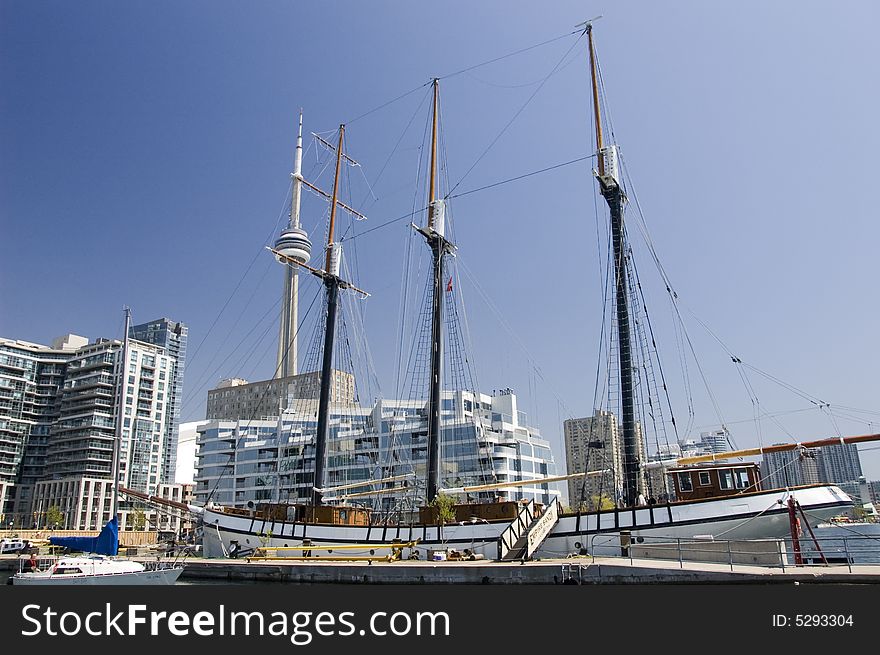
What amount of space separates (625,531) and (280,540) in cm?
2328

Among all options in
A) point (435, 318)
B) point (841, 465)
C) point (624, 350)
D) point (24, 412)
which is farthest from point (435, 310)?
point (24, 412)

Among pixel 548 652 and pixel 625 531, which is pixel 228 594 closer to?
pixel 548 652

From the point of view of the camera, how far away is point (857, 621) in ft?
41.7

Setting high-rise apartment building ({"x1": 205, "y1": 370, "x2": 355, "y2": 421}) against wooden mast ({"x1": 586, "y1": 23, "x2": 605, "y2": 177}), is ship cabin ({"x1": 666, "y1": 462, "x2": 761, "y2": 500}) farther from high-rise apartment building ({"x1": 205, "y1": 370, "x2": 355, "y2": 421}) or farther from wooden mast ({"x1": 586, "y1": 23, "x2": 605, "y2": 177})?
high-rise apartment building ({"x1": 205, "y1": 370, "x2": 355, "y2": 421})

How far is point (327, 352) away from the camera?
178ft

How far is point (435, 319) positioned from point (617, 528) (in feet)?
67.0

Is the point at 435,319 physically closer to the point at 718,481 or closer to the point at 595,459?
the point at 718,481

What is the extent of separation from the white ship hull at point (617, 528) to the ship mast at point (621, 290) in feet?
7.76

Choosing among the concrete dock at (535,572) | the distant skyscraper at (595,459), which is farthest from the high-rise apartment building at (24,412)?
the concrete dock at (535,572)

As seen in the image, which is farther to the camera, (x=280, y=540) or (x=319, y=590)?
(x=280, y=540)

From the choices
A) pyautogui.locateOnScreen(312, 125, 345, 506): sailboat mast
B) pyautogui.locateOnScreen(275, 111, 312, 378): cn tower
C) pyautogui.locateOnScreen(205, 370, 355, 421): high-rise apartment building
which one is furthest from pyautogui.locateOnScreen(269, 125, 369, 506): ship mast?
pyautogui.locateOnScreen(275, 111, 312, 378): cn tower

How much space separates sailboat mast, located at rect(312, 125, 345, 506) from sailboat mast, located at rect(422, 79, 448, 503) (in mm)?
9550

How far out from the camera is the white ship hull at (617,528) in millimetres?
30406

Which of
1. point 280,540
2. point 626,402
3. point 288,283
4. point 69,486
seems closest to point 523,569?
point 626,402
